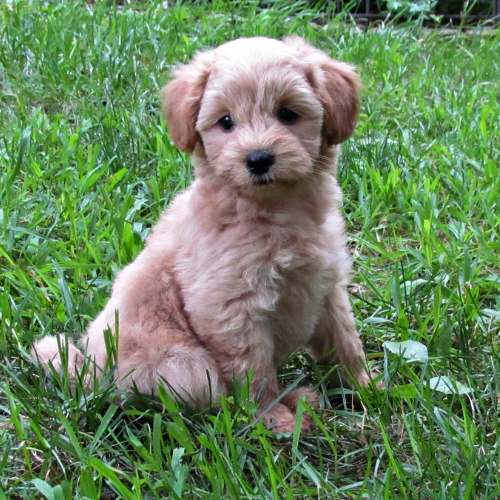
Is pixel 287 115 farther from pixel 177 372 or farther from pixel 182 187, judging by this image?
pixel 182 187

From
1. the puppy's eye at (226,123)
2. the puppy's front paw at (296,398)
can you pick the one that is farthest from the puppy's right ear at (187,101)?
the puppy's front paw at (296,398)

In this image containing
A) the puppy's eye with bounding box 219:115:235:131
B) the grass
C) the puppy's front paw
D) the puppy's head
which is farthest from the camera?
the puppy's front paw

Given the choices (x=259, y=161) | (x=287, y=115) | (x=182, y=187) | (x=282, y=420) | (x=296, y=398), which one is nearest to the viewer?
(x=259, y=161)

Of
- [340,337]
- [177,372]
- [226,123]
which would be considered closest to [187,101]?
[226,123]

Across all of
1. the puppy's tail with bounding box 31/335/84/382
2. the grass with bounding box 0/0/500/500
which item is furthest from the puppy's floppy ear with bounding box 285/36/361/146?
the puppy's tail with bounding box 31/335/84/382

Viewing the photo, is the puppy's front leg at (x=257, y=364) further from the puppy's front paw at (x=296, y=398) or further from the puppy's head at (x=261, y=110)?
the puppy's head at (x=261, y=110)

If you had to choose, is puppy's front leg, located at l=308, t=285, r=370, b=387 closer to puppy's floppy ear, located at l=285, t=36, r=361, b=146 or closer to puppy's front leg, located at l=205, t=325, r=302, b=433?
puppy's front leg, located at l=205, t=325, r=302, b=433

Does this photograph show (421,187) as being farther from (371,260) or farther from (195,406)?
(195,406)
